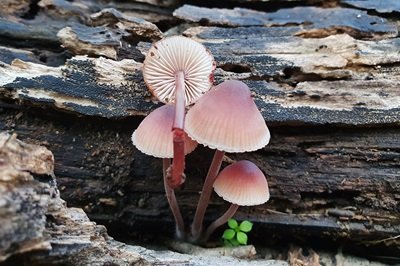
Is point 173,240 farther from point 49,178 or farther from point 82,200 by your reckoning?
point 49,178

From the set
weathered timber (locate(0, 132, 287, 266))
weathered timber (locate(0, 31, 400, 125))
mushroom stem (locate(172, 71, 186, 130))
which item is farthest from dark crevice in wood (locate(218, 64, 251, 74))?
weathered timber (locate(0, 132, 287, 266))

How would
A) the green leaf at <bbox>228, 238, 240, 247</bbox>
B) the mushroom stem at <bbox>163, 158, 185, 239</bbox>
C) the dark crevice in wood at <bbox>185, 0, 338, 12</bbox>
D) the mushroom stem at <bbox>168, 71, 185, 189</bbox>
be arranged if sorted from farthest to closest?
the dark crevice in wood at <bbox>185, 0, 338, 12</bbox>, the green leaf at <bbox>228, 238, 240, 247</bbox>, the mushroom stem at <bbox>163, 158, 185, 239</bbox>, the mushroom stem at <bbox>168, 71, 185, 189</bbox>

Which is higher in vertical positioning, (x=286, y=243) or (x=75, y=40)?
(x=75, y=40)

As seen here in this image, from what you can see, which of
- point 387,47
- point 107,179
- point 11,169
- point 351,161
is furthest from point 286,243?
point 11,169

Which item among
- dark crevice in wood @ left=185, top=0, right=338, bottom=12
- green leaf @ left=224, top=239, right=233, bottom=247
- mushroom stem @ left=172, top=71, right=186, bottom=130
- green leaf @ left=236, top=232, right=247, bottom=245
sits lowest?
green leaf @ left=224, top=239, right=233, bottom=247

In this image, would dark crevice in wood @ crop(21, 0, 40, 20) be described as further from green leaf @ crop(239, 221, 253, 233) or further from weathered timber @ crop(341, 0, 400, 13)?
weathered timber @ crop(341, 0, 400, 13)

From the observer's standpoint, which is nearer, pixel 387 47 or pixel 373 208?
pixel 373 208

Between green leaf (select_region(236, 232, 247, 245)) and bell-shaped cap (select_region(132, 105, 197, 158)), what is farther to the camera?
green leaf (select_region(236, 232, 247, 245))
